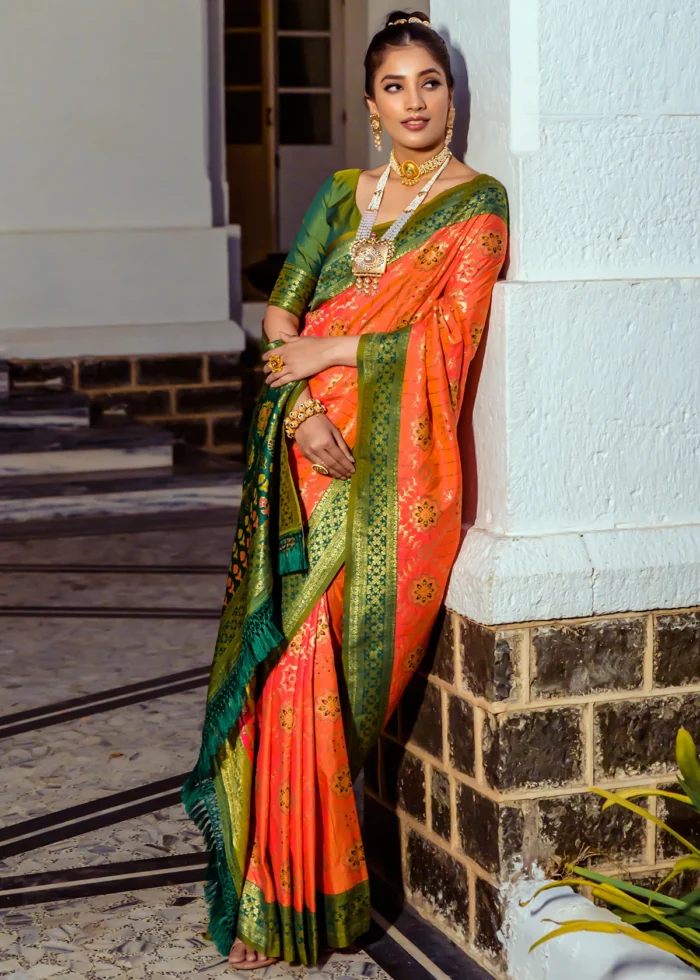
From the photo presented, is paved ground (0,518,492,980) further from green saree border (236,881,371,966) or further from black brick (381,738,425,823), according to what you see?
black brick (381,738,425,823)

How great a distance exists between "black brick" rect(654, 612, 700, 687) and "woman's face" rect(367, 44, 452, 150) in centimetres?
78

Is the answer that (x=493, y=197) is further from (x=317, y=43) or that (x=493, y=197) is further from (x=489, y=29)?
(x=317, y=43)

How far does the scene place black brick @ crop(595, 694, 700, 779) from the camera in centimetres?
217

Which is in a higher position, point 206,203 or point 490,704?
point 206,203

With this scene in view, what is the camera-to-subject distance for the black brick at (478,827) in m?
2.13

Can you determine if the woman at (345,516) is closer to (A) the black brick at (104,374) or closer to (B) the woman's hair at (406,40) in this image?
(B) the woman's hair at (406,40)

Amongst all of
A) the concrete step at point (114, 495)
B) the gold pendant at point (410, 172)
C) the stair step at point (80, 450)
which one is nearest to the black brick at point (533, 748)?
the gold pendant at point (410, 172)

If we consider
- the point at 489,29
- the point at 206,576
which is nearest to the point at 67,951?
the point at 489,29

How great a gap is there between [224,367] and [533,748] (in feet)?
17.3

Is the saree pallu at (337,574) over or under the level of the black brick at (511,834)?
over

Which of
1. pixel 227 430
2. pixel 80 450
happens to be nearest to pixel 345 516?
pixel 80 450

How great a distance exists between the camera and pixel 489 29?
2129 millimetres

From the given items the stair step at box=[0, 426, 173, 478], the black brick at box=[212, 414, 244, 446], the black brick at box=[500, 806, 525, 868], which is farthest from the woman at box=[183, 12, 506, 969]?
the black brick at box=[212, 414, 244, 446]

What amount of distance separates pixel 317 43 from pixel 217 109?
249 centimetres
